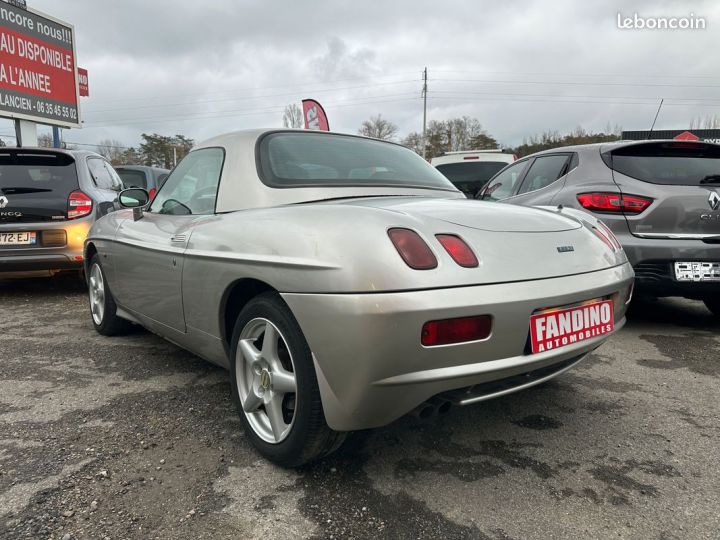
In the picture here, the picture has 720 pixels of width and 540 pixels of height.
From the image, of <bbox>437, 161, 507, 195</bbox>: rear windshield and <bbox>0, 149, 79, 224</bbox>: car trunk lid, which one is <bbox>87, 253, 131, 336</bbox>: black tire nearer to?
<bbox>0, 149, 79, 224</bbox>: car trunk lid

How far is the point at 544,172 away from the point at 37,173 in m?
5.10

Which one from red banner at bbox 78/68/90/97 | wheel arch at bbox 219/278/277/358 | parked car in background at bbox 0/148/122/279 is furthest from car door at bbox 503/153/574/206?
red banner at bbox 78/68/90/97

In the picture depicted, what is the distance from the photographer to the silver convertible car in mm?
1597

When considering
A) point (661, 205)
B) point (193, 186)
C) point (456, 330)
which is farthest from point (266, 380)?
point (661, 205)

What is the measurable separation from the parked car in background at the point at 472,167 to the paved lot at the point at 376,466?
6527 mm

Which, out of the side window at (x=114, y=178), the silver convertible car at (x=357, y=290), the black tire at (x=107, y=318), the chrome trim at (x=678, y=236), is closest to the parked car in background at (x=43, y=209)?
the side window at (x=114, y=178)

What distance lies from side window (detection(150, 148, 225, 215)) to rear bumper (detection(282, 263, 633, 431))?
1.08 metres

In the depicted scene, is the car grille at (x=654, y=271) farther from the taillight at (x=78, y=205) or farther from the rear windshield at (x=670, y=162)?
the taillight at (x=78, y=205)

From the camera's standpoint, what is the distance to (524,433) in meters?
2.26

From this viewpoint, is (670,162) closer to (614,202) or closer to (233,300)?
(614,202)

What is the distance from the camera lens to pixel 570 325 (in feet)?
6.26

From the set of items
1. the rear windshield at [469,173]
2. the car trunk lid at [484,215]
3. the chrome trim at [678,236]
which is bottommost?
the chrome trim at [678,236]

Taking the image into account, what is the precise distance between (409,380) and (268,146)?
1416 mm

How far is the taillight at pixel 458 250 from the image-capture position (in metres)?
1.69
